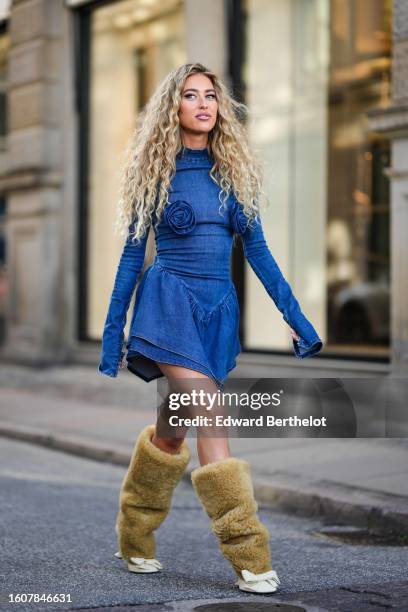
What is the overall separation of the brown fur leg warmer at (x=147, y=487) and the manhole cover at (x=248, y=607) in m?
0.56

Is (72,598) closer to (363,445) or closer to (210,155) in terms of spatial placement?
(210,155)

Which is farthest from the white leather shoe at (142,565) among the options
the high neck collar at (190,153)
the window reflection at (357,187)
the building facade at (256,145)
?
the window reflection at (357,187)

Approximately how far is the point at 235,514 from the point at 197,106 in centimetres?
166

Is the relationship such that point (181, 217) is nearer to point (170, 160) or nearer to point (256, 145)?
point (170, 160)

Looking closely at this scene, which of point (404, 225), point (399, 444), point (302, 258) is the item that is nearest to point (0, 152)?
point (302, 258)

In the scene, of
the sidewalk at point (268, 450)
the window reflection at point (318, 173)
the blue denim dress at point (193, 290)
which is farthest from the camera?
the window reflection at point (318, 173)

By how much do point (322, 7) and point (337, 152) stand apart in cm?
159

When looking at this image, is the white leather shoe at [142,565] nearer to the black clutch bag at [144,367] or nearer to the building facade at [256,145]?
the black clutch bag at [144,367]

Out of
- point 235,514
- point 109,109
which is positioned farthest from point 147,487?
point 109,109

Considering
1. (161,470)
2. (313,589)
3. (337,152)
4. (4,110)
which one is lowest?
(313,589)

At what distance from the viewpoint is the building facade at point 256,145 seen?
1175 centimetres

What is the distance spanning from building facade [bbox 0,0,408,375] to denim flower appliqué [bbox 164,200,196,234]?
5.35m

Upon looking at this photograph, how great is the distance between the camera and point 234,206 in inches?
180

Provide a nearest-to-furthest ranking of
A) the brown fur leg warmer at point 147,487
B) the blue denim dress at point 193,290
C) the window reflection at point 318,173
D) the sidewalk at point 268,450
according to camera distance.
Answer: the blue denim dress at point 193,290
the brown fur leg warmer at point 147,487
the sidewalk at point 268,450
the window reflection at point 318,173
